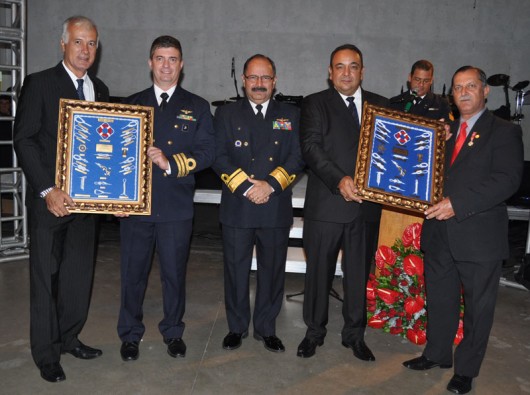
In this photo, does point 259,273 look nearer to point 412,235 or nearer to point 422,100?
point 412,235

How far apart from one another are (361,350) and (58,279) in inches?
78.6

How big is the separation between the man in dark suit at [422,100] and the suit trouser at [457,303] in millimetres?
2072

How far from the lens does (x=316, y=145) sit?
3203 mm

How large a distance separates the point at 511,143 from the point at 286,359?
6.26 feet

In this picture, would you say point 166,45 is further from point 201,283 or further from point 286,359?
point 201,283

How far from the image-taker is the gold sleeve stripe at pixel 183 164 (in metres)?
3.03

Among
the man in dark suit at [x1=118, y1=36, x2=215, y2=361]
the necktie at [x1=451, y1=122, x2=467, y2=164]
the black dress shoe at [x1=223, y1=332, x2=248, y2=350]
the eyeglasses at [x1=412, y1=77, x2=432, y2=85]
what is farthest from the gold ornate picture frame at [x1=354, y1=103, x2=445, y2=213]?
the eyeglasses at [x1=412, y1=77, x2=432, y2=85]

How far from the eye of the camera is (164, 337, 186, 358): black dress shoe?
3.28 m

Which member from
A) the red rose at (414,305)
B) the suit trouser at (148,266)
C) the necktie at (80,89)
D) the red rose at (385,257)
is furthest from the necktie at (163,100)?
the red rose at (414,305)

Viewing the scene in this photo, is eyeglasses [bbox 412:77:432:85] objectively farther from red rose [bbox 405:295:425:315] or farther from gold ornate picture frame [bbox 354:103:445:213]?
red rose [bbox 405:295:425:315]

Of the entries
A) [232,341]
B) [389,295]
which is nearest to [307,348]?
[232,341]

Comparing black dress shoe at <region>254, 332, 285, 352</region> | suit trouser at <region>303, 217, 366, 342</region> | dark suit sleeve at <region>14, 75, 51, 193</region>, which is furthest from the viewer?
black dress shoe at <region>254, 332, 285, 352</region>

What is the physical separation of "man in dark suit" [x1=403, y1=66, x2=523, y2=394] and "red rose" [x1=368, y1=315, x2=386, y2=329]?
877mm

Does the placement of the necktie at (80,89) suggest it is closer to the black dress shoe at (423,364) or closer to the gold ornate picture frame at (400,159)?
the gold ornate picture frame at (400,159)
